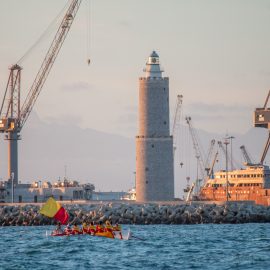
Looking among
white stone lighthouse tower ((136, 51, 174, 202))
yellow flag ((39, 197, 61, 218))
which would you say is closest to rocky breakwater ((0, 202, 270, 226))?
yellow flag ((39, 197, 61, 218))

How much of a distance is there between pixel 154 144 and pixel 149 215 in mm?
43314

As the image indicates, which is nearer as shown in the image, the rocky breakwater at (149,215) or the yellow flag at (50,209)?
the yellow flag at (50,209)

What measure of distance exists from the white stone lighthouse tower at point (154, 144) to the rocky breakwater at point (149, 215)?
36417mm

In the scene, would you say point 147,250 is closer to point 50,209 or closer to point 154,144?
point 50,209

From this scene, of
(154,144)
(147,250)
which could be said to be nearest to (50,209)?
(147,250)

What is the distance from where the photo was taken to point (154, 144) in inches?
6836

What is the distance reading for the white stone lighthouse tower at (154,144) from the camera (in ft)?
568

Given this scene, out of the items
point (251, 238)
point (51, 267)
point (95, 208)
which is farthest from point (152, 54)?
point (51, 267)

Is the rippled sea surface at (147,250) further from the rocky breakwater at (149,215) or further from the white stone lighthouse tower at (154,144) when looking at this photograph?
the white stone lighthouse tower at (154,144)

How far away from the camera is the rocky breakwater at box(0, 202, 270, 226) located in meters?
130

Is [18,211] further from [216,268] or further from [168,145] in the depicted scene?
[216,268]

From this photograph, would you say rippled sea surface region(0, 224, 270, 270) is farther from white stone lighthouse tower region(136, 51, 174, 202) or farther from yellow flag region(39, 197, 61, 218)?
white stone lighthouse tower region(136, 51, 174, 202)

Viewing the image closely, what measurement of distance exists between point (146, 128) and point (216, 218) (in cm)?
4415

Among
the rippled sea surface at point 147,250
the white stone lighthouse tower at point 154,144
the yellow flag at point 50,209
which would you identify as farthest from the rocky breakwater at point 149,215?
the white stone lighthouse tower at point 154,144
